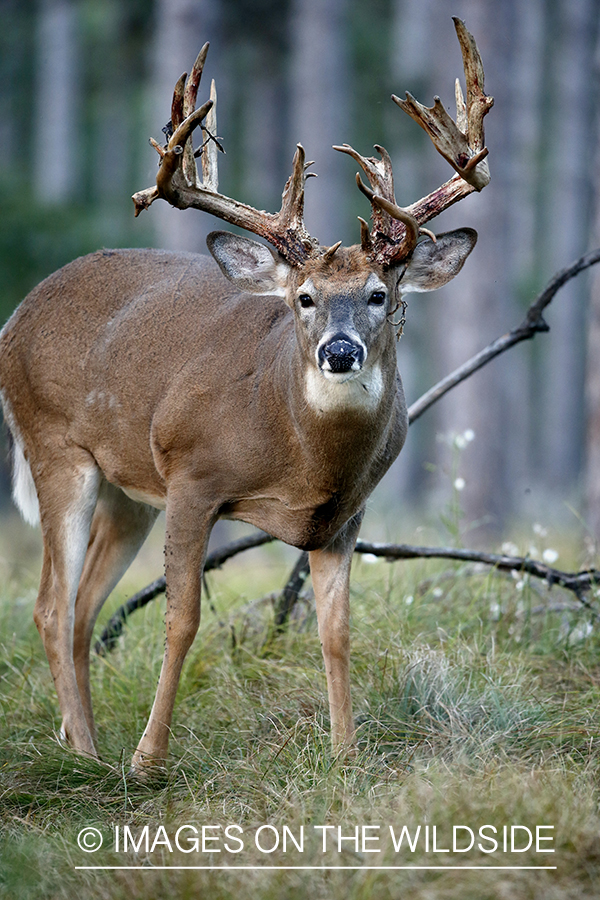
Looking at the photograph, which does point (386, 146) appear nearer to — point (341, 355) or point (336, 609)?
point (336, 609)

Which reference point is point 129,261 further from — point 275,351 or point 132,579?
point 132,579

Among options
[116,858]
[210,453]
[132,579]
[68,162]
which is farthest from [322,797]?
[68,162]

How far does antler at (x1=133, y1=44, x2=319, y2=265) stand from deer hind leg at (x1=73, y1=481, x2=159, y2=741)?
1.71m

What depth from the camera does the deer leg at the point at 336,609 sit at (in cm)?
445

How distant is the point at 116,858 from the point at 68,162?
22.4m

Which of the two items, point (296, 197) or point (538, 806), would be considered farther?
point (296, 197)

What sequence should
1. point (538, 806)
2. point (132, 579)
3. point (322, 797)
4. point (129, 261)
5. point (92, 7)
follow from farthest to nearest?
point (92, 7)
point (132, 579)
point (129, 261)
point (322, 797)
point (538, 806)

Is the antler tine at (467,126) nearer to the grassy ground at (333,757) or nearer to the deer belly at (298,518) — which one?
the deer belly at (298,518)

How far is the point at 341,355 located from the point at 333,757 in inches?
58.0

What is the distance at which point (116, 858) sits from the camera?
3301 millimetres

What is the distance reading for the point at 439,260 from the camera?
4.48 m

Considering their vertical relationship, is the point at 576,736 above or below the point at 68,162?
below

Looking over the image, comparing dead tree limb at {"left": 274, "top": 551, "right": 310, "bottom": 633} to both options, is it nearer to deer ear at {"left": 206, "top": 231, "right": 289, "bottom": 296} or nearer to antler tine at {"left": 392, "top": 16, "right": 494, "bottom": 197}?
deer ear at {"left": 206, "top": 231, "right": 289, "bottom": 296}

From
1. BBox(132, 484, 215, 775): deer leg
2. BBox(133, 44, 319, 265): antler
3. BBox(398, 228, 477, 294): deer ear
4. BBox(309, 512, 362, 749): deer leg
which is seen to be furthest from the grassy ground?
BBox(133, 44, 319, 265): antler
